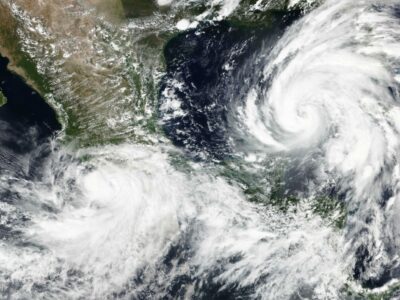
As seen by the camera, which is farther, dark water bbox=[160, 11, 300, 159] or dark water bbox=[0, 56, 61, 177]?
dark water bbox=[0, 56, 61, 177]

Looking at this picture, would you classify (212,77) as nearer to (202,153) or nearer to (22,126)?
(202,153)

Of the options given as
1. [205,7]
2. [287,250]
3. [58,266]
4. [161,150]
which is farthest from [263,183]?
[58,266]

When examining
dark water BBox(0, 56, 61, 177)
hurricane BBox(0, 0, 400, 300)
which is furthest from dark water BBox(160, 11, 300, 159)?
dark water BBox(0, 56, 61, 177)

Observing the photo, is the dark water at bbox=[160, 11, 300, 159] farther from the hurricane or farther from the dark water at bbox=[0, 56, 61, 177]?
the dark water at bbox=[0, 56, 61, 177]

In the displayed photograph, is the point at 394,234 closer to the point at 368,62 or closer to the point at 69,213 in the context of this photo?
the point at 368,62

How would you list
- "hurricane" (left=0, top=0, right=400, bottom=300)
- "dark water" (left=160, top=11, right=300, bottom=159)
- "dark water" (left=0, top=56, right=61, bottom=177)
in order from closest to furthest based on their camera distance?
"hurricane" (left=0, top=0, right=400, bottom=300), "dark water" (left=160, top=11, right=300, bottom=159), "dark water" (left=0, top=56, right=61, bottom=177)

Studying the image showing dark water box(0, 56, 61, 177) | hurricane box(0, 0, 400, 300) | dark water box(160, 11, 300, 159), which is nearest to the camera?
hurricane box(0, 0, 400, 300)
